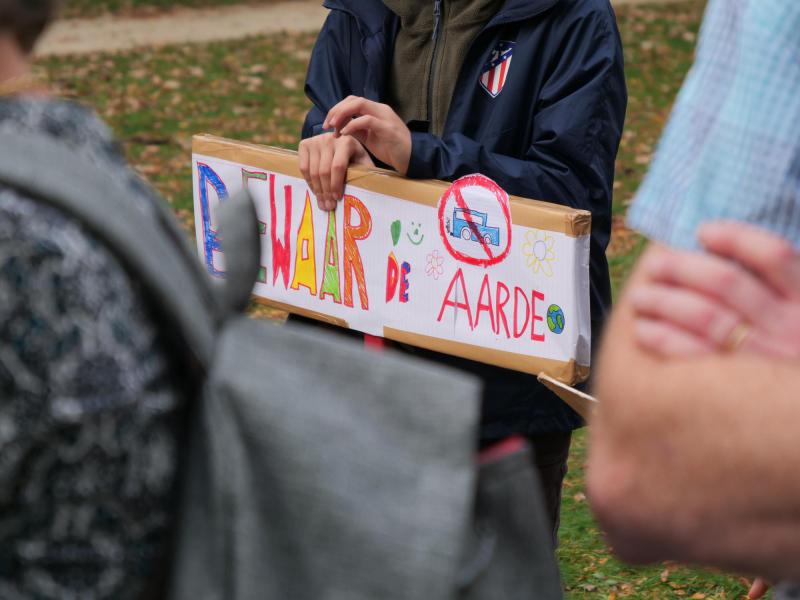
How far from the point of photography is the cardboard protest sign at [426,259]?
2361 mm

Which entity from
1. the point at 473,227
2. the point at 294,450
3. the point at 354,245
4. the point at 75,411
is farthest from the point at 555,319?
the point at 75,411

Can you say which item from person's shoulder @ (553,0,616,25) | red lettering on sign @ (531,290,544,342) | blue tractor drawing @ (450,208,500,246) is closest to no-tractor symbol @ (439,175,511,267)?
blue tractor drawing @ (450,208,500,246)

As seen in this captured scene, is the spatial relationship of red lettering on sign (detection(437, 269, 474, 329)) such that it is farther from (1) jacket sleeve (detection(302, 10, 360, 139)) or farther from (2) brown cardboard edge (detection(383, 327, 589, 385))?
(1) jacket sleeve (detection(302, 10, 360, 139))

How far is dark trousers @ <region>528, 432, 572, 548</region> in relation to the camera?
2.64 metres

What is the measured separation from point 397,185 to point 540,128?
342mm

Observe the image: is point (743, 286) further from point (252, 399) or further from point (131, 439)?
point (131, 439)

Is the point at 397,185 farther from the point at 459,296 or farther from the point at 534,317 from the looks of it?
the point at 534,317

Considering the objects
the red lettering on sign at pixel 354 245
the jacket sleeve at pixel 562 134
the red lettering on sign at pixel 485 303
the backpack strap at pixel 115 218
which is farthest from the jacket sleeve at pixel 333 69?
the backpack strap at pixel 115 218

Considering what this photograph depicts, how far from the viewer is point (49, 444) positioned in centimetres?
111

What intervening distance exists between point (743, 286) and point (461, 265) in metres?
1.48

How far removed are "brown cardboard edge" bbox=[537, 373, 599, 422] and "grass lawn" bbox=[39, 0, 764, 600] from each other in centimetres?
449

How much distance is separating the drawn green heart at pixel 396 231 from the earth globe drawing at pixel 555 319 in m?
0.39

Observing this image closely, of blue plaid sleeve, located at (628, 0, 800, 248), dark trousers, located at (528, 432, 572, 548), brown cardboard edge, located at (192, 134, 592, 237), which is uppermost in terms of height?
blue plaid sleeve, located at (628, 0, 800, 248)

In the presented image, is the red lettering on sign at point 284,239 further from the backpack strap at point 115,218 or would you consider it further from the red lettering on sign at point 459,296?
the backpack strap at point 115,218
